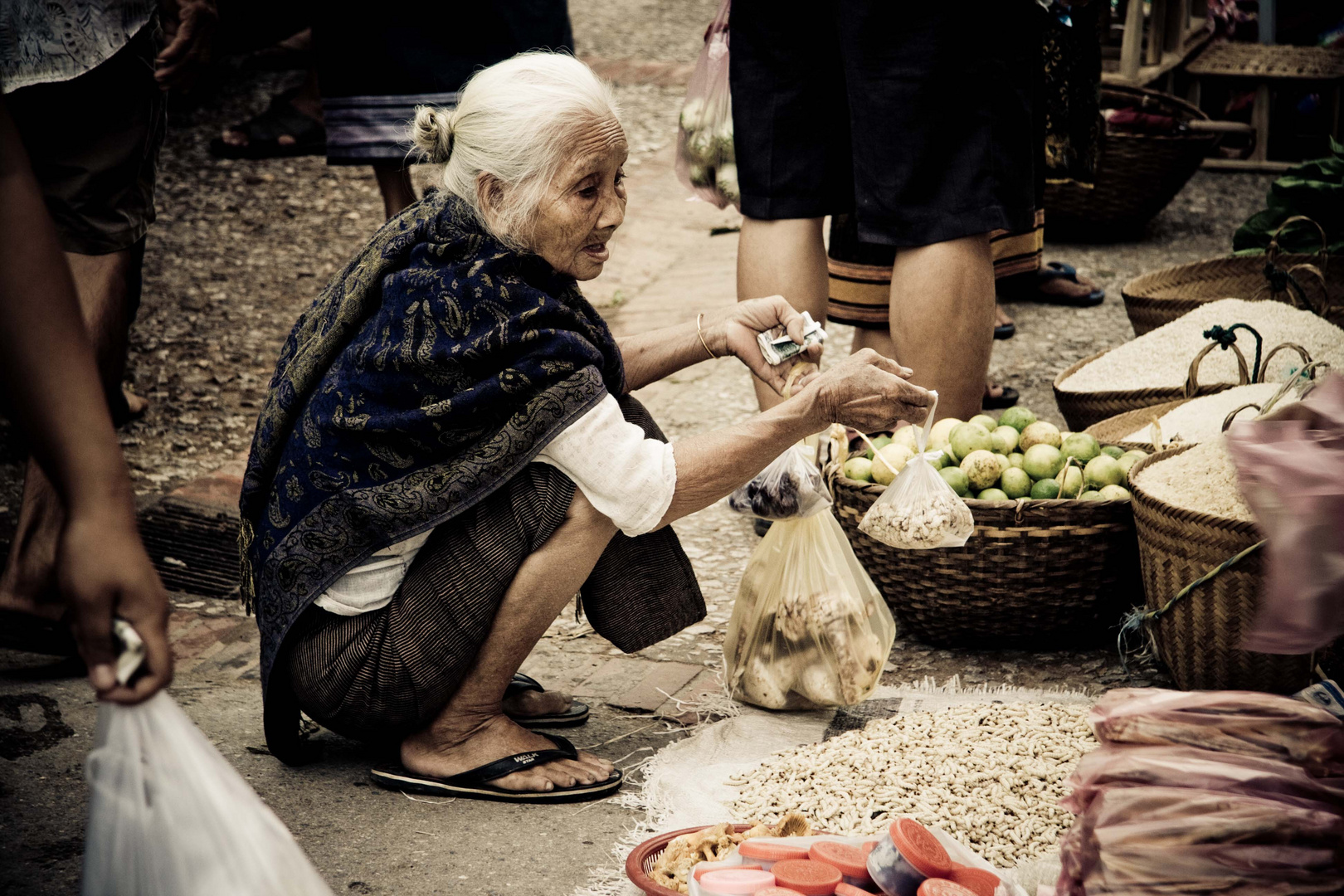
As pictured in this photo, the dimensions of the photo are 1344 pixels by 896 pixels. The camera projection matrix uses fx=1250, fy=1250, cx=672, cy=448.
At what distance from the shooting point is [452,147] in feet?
6.64

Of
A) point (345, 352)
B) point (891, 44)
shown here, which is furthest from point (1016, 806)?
point (891, 44)

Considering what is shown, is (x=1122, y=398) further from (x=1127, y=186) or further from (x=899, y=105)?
(x=1127, y=186)

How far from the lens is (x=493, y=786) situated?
79.4 inches

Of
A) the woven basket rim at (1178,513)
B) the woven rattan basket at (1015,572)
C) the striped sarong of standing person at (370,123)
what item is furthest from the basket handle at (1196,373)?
the striped sarong of standing person at (370,123)

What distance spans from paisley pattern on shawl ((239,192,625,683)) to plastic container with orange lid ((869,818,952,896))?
0.75 metres

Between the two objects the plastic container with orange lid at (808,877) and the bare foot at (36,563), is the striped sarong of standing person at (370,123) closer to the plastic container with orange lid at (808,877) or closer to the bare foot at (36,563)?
the bare foot at (36,563)

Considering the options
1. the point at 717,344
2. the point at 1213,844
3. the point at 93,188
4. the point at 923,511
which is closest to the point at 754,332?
the point at 717,344

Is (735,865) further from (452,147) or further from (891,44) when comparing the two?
(891,44)

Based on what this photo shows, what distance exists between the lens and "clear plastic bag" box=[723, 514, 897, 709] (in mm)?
2246

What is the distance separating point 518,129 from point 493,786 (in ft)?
3.42

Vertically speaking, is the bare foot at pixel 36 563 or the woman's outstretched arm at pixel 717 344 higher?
the woman's outstretched arm at pixel 717 344

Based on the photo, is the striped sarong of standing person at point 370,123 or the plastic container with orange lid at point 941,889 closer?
the plastic container with orange lid at point 941,889

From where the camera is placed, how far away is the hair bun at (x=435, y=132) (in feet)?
6.64

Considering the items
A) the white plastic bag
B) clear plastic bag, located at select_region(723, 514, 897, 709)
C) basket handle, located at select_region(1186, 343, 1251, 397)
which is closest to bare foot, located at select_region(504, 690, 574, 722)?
clear plastic bag, located at select_region(723, 514, 897, 709)
